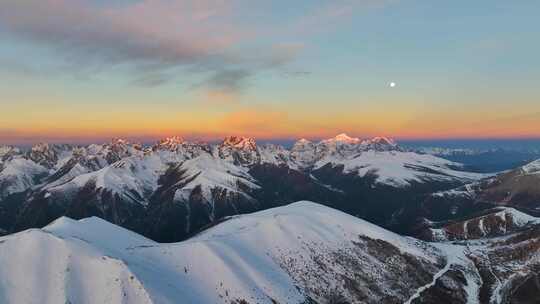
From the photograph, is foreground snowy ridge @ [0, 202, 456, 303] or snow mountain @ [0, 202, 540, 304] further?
snow mountain @ [0, 202, 540, 304]

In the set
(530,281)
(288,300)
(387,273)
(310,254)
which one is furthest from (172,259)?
(530,281)

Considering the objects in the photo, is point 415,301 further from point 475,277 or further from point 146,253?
point 146,253

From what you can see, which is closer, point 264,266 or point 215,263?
point 215,263

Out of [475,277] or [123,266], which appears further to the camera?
[475,277]

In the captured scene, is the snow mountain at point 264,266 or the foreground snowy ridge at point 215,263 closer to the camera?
the foreground snowy ridge at point 215,263

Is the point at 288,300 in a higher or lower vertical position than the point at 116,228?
lower

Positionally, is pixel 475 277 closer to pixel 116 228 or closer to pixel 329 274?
pixel 329 274

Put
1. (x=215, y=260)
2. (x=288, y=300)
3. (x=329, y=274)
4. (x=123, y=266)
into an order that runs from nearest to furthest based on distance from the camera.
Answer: (x=123, y=266)
(x=288, y=300)
(x=215, y=260)
(x=329, y=274)

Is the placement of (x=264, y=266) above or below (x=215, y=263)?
below

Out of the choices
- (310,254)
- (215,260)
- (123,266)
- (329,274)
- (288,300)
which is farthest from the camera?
(310,254)

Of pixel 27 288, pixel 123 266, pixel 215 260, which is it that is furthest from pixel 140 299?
pixel 215 260
